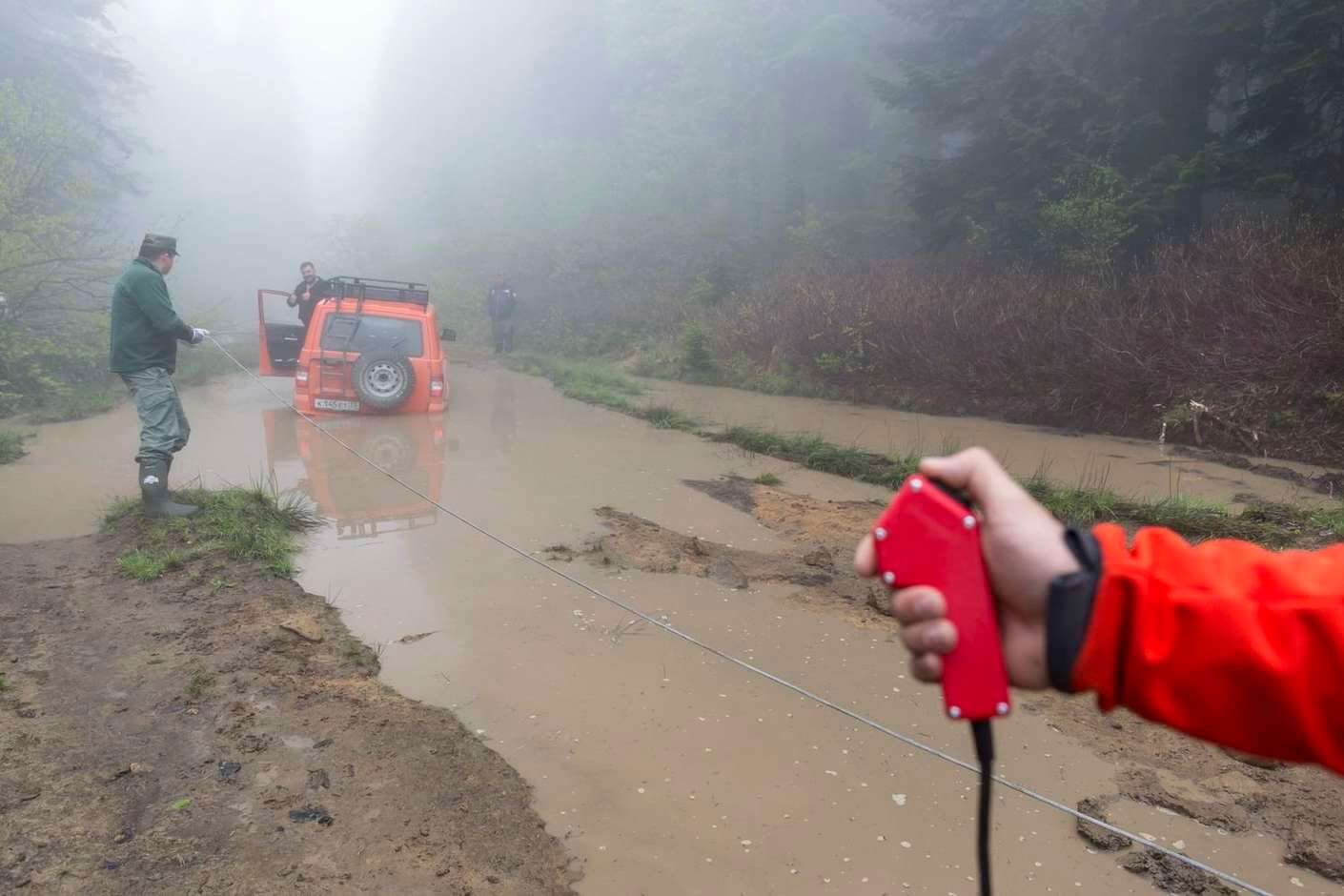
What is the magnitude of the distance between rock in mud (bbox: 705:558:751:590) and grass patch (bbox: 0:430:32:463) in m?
6.98

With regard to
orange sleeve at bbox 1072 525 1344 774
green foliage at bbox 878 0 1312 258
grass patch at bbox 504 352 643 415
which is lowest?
grass patch at bbox 504 352 643 415

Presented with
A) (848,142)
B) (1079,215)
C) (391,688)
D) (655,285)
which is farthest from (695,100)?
(391,688)

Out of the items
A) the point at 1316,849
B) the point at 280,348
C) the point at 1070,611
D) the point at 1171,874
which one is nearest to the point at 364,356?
Answer: the point at 280,348

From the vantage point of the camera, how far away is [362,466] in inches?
331

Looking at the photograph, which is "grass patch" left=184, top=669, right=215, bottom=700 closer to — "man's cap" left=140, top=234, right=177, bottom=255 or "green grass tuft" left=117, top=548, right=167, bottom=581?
"green grass tuft" left=117, top=548, right=167, bottom=581

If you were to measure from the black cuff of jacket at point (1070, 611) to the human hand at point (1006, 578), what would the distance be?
3 cm

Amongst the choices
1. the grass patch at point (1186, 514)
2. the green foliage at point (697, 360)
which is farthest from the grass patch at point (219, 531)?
the green foliage at point (697, 360)

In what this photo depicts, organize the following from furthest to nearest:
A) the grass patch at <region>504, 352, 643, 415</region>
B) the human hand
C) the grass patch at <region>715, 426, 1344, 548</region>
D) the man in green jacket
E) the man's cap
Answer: the grass patch at <region>504, 352, 643, 415</region> < the man's cap < the man in green jacket < the grass patch at <region>715, 426, 1344, 548</region> < the human hand

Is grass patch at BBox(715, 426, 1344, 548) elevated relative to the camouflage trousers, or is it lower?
lower

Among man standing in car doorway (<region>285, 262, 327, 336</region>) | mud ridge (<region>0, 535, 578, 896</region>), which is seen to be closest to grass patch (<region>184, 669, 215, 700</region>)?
mud ridge (<region>0, 535, 578, 896</region>)

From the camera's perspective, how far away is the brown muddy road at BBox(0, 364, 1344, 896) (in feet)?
9.48

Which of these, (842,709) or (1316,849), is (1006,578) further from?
(1316,849)

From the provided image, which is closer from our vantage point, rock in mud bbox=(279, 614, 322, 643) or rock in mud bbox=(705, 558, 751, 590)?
rock in mud bbox=(279, 614, 322, 643)

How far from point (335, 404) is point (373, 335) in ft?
3.07
